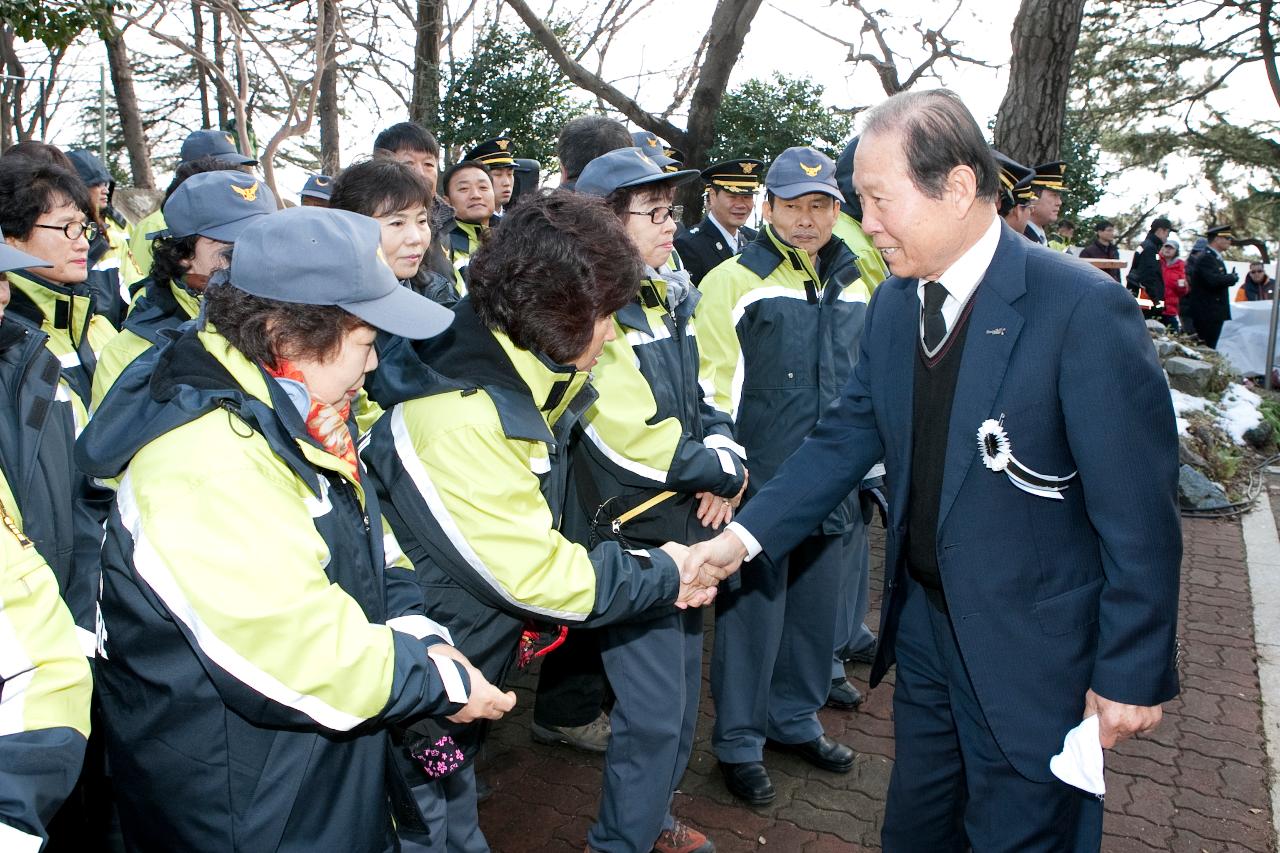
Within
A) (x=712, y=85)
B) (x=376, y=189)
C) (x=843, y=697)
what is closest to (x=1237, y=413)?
(x=712, y=85)

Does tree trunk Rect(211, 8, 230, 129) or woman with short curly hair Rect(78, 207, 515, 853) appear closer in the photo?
woman with short curly hair Rect(78, 207, 515, 853)

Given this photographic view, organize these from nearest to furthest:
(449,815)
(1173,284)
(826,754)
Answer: (449,815), (826,754), (1173,284)

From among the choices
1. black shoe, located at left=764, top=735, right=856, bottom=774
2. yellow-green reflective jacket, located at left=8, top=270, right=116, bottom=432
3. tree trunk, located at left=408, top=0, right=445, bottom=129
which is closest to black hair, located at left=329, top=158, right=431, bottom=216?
yellow-green reflective jacket, located at left=8, top=270, right=116, bottom=432

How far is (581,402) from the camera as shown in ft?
8.95

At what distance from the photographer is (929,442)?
2338 millimetres

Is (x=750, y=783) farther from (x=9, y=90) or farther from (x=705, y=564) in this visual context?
(x=9, y=90)

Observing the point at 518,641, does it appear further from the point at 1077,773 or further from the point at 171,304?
the point at 171,304

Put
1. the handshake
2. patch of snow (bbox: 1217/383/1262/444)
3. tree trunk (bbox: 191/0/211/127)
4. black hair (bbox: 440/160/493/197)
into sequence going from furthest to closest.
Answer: tree trunk (bbox: 191/0/211/127)
patch of snow (bbox: 1217/383/1262/444)
black hair (bbox: 440/160/493/197)
the handshake

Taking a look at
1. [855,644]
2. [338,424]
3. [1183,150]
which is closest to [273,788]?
[338,424]

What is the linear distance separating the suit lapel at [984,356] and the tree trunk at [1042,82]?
27.9 feet

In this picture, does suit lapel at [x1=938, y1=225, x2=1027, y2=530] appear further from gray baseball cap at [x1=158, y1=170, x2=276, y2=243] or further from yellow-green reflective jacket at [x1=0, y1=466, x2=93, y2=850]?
gray baseball cap at [x1=158, y1=170, x2=276, y2=243]

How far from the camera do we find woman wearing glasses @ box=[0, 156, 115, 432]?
3.34 metres

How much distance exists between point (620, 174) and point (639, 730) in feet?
5.63

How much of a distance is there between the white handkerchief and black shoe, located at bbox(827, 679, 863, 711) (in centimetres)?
228
